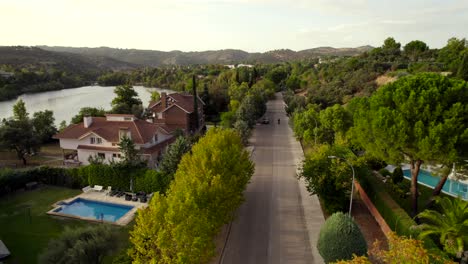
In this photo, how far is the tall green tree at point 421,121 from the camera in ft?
62.7

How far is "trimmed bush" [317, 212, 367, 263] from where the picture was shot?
626 inches

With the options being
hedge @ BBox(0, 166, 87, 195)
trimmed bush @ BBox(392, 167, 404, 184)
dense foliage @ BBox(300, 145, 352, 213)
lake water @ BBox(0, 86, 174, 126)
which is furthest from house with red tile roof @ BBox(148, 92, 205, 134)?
lake water @ BBox(0, 86, 174, 126)

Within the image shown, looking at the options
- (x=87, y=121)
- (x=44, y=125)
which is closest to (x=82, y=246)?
(x=87, y=121)

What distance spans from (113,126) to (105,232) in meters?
22.5

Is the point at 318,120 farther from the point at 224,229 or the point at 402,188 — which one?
the point at 224,229

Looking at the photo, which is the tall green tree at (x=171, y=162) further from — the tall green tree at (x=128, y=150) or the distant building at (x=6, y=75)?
the distant building at (x=6, y=75)

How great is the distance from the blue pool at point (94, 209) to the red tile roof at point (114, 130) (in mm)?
8385

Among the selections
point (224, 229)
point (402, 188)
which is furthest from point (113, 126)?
point (402, 188)

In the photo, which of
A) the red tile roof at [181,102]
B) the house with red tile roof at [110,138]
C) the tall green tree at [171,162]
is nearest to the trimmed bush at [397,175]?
the tall green tree at [171,162]

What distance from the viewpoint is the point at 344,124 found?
35.8 meters

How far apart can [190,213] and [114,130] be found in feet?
80.5

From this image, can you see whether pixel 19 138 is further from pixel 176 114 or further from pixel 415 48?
pixel 415 48

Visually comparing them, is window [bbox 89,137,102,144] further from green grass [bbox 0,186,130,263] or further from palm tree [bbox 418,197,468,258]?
palm tree [bbox 418,197,468,258]

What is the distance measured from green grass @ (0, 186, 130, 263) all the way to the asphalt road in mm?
7564
